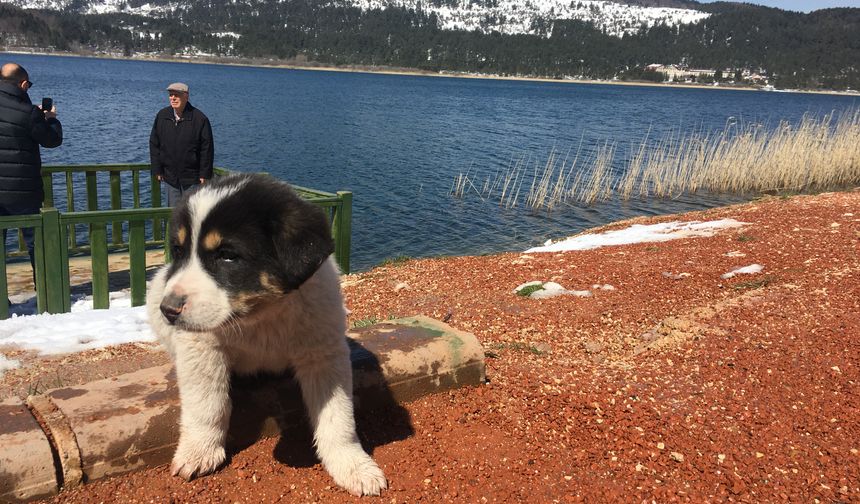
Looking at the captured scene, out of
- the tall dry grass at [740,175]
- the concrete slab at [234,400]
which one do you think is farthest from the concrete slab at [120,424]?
the tall dry grass at [740,175]

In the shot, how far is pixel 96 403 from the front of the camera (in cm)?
364

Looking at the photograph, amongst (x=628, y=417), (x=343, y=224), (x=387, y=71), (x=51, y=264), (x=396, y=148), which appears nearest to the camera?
(x=628, y=417)

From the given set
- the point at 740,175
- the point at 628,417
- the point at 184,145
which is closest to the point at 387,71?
the point at 740,175

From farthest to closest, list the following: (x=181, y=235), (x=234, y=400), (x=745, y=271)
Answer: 1. (x=745, y=271)
2. (x=234, y=400)
3. (x=181, y=235)

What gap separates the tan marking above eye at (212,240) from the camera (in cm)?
298

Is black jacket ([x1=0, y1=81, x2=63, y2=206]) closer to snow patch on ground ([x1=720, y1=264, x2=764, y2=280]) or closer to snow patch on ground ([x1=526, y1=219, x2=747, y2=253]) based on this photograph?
snow patch on ground ([x1=526, y1=219, x2=747, y2=253])

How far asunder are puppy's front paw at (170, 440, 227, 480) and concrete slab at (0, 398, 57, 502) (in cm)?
62

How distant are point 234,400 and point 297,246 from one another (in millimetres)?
1369

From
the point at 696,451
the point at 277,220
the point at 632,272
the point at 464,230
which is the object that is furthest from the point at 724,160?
the point at 277,220

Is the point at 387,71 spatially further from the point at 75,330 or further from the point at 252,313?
the point at 252,313

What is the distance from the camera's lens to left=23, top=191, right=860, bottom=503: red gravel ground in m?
3.59

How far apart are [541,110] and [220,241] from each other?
7113 centimetres

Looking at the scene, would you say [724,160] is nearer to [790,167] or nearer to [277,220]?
[790,167]

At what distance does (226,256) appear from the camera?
119 inches
